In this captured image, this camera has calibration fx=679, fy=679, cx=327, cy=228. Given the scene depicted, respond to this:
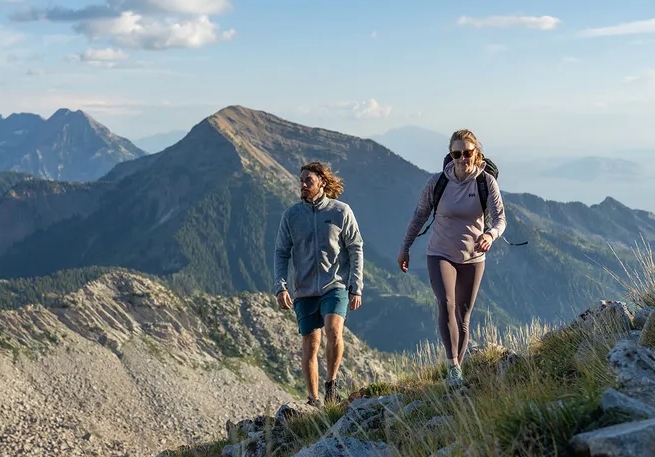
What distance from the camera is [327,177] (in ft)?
31.6

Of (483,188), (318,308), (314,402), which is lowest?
(314,402)

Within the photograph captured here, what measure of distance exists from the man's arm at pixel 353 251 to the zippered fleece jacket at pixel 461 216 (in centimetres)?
133

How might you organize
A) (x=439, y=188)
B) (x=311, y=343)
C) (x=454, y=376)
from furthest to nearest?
(x=311, y=343), (x=439, y=188), (x=454, y=376)

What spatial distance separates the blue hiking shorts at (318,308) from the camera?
9297 mm

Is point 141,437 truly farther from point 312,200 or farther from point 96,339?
point 312,200

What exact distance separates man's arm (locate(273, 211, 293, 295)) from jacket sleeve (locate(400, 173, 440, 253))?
1632mm

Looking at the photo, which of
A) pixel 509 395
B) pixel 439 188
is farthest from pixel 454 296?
pixel 509 395

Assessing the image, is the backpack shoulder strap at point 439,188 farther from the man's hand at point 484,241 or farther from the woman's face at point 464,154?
the man's hand at point 484,241

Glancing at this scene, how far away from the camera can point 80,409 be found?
9262cm

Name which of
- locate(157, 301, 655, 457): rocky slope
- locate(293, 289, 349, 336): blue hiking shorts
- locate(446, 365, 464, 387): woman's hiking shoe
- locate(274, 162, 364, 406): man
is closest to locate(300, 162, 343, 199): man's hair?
locate(274, 162, 364, 406): man

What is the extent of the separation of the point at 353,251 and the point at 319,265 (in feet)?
2.01

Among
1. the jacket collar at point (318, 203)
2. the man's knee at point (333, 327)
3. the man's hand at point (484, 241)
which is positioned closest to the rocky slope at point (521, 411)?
the man's knee at point (333, 327)

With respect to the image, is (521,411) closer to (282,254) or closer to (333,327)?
(333,327)

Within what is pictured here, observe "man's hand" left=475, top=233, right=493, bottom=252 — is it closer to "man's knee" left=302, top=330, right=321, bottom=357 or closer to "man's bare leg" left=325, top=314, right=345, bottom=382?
"man's bare leg" left=325, top=314, right=345, bottom=382
